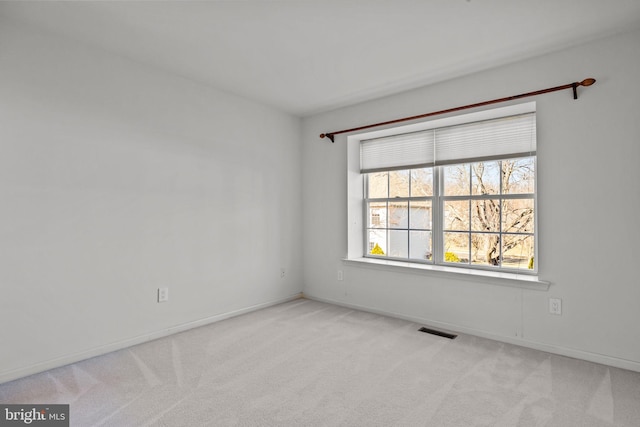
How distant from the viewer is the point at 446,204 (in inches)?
143

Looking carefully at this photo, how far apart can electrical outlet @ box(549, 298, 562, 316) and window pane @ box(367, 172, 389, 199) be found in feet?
6.47

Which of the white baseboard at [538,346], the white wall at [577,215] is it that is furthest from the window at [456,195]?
the white baseboard at [538,346]

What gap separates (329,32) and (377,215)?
2286 mm

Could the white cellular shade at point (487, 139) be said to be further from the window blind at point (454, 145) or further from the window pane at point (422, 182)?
the window pane at point (422, 182)

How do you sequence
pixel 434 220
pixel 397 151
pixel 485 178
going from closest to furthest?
pixel 485 178
pixel 434 220
pixel 397 151

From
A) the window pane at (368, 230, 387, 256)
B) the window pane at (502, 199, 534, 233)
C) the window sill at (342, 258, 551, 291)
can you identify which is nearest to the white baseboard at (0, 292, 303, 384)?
the window sill at (342, 258, 551, 291)

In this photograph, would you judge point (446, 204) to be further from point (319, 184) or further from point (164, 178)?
point (164, 178)

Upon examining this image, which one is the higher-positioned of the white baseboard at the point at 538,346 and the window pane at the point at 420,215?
the window pane at the point at 420,215

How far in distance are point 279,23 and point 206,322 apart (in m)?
2.81

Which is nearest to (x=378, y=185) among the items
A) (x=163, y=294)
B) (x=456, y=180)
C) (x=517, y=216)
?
(x=456, y=180)

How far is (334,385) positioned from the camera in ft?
7.34

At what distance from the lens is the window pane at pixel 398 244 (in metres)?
3.91

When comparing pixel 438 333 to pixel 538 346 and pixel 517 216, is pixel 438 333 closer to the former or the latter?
pixel 538 346

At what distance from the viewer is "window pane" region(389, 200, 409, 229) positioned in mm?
3920
